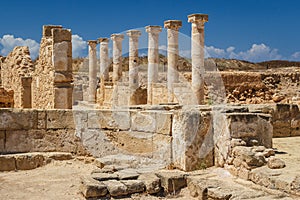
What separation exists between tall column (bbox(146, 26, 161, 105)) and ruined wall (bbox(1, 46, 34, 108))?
712 cm

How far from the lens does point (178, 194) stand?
237 inches

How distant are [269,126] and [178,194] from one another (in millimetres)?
2448

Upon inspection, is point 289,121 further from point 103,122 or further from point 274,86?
point 274,86

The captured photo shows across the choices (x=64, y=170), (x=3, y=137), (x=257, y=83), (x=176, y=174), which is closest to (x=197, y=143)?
(x=176, y=174)

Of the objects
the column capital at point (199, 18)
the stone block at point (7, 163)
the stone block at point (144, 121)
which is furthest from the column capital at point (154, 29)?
the stone block at point (7, 163)

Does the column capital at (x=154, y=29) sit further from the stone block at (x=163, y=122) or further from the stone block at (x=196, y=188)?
the stone block at (x=196, y=188)

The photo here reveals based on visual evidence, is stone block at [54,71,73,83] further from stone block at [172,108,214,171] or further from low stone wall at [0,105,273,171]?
stone block at [172,108,214,171]

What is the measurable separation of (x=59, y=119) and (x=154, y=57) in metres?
13.2

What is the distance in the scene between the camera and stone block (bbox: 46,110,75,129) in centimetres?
835

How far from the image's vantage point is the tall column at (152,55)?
67.6ft

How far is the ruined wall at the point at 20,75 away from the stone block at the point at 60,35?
12.9ft

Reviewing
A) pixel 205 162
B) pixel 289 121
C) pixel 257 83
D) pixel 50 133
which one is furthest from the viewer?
pixel 257 83

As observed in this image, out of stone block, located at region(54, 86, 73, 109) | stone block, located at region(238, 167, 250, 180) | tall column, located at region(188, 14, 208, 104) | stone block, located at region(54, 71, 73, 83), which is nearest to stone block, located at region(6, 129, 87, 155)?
stone block, located at region(54, 86, 73, 109)

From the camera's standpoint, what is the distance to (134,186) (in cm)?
598
